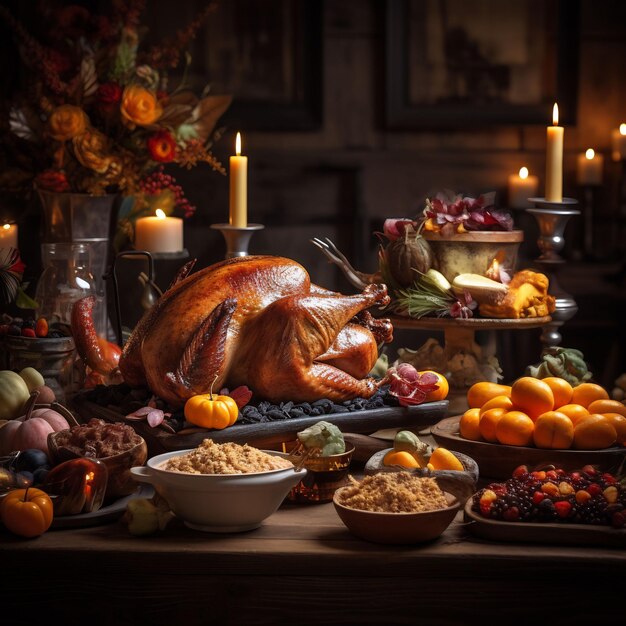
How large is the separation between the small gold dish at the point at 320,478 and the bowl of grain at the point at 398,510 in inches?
6.6

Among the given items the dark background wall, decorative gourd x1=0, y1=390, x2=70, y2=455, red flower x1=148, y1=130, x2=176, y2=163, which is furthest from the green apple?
the dark background wall

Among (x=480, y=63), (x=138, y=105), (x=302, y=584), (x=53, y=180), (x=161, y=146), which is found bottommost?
(x=302, y=584)

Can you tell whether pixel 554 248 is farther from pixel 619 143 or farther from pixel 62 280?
pixel 619 143

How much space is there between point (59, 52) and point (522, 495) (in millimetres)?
2146

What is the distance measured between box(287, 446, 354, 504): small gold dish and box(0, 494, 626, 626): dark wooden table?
0.77 feet

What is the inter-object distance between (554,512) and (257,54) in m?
3.31

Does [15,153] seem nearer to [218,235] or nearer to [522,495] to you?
[218,235]

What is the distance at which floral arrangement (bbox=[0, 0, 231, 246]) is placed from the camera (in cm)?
294

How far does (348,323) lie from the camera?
2.31 m

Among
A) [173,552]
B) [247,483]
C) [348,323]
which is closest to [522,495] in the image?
[247,483]

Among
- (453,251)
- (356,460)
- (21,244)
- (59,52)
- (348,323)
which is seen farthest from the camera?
(21,244)

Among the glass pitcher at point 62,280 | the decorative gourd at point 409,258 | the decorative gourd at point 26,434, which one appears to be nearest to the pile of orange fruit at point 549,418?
the decorative gourd at point 409,258

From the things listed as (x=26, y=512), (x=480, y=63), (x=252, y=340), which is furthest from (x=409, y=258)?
(x=480, y=63)

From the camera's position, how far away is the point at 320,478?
5.94 feet
